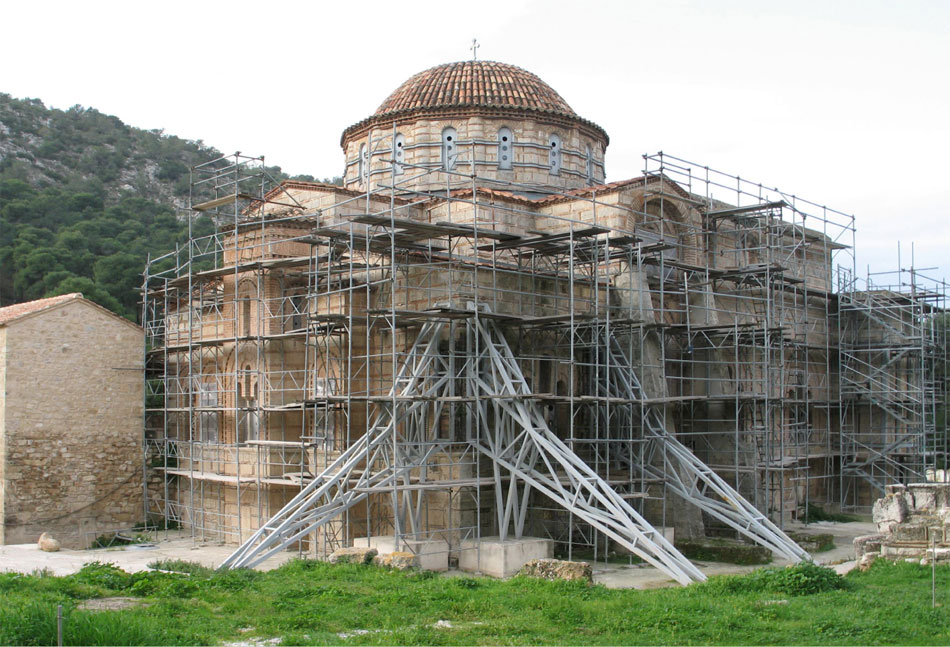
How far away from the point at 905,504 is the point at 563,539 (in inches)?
221

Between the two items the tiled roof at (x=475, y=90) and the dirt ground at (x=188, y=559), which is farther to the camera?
the tiled roof at (x=475, y=90)

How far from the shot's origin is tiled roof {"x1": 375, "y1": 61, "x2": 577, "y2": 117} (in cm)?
2250

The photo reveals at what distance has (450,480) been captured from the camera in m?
15.6

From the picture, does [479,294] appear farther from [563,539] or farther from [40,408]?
[40,408]

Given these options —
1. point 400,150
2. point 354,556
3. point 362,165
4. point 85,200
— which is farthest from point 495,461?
point 85,200

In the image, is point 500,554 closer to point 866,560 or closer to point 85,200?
point 866,560

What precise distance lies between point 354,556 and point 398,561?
31.9 inches

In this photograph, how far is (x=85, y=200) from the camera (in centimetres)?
3956

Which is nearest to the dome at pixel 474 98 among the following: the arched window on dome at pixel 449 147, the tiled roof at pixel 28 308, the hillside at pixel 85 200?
the arched window on dome at pixel 449 147

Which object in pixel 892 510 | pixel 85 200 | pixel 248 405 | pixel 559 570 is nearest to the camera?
pixel 559 570

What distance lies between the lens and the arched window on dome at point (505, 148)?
22141mm

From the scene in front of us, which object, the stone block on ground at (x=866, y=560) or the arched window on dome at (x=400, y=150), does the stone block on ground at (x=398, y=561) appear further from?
the arched window on dome at (x=400, y=150)

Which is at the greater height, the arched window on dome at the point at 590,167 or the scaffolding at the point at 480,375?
the arched window on dome at the point at 590,167

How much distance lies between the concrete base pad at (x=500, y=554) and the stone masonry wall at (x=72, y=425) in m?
8.45
